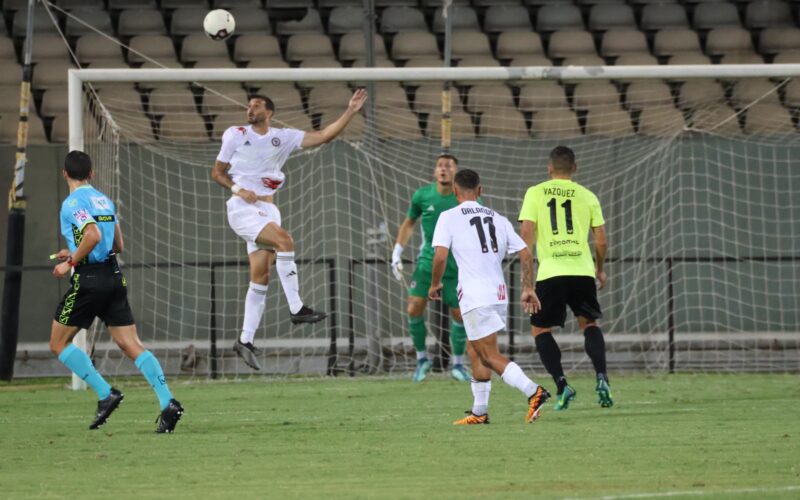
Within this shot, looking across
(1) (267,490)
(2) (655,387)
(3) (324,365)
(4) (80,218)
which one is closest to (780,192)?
(2) (655,387)

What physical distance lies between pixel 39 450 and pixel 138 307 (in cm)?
814

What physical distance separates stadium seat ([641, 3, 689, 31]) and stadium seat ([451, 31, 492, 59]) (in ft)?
8.98

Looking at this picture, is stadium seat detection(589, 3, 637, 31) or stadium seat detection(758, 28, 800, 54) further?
stadium seat detection(589, 3, 637, 31)

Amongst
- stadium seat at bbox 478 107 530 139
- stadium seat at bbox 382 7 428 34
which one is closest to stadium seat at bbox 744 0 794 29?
stadium seat at bbox 478 107 530 139

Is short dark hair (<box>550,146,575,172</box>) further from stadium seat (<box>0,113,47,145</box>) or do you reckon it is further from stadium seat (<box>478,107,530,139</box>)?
stadium seat (<box>0,113,47,145</box>)

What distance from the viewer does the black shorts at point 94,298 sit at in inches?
380

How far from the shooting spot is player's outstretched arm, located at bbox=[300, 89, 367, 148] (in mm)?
11484

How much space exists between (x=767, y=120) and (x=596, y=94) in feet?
7.55

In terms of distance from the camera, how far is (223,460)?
26.3 ft

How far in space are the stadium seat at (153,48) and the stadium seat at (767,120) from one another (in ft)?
26.5

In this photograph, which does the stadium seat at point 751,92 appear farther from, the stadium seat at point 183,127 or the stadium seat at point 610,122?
the stadium seat at point 183,127

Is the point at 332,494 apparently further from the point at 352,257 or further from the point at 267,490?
the point at 352,257

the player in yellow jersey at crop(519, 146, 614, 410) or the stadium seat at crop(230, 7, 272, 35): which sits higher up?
the stadium seat at crop(230, 7, 272, 35)

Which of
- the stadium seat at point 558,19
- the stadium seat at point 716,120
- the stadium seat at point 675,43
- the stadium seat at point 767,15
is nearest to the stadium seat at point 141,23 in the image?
the stadium seat at point 558,19
